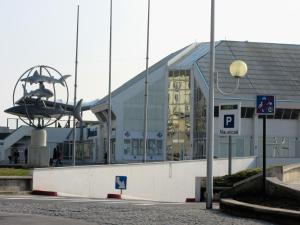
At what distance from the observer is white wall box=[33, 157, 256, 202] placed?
27816 millimetres

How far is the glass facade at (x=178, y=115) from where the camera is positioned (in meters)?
69.8

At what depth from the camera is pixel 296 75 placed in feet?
230

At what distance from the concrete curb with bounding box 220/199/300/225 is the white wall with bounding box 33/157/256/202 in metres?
11.4

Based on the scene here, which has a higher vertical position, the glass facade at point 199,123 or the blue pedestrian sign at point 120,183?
the glass facade at point 199,123

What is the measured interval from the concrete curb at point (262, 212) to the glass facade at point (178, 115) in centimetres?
5186

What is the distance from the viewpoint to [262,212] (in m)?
14.6

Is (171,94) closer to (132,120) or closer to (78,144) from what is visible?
(132,120)

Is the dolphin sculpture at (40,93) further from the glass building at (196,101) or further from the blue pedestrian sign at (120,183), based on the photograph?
the glass building at (196,101)

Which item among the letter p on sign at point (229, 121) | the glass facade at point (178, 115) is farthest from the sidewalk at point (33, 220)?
Result: the glass facade at point (178, 115)

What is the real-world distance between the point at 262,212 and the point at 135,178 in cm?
2023

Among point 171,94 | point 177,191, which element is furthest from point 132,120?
point 177,191

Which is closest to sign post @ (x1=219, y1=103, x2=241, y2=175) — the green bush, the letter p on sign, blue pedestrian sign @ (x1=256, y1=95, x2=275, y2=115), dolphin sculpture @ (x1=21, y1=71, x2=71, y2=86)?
the letter p on sign

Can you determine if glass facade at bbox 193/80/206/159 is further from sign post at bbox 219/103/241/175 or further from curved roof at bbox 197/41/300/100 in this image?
sign post at bbox 219/103/241/175

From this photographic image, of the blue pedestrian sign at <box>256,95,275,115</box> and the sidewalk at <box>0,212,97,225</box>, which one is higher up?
the blue pedestrian sign at <box>256,95,275,115</box>
